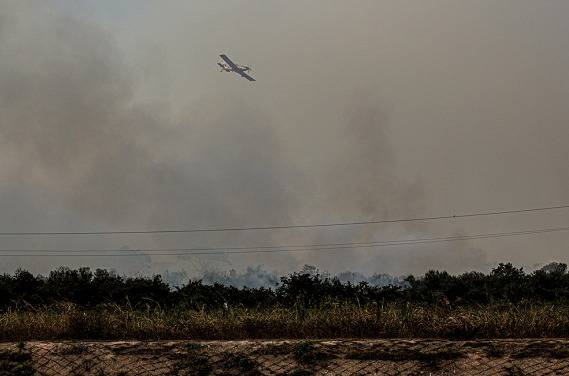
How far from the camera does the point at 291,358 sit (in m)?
16.4

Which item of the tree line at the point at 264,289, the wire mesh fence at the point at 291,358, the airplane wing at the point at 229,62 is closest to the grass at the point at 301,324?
the wire mesh fence at the point at 291,358

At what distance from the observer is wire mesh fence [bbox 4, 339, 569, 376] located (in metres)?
15.6

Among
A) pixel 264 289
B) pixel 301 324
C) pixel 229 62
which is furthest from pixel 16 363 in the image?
pixel 229 62

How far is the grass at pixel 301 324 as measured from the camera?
60.7 ft

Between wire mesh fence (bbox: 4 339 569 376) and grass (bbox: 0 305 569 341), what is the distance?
195cm

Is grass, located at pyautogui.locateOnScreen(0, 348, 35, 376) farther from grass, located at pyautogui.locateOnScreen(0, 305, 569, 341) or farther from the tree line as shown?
the tree line

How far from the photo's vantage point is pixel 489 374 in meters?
15.3

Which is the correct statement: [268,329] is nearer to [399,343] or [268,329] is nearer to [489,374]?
[399,343]

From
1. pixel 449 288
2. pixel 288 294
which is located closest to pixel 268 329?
pixel 288 294

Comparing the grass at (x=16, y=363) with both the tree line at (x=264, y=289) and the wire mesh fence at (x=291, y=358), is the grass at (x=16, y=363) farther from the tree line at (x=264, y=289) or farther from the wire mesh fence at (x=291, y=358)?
the tree line at (x=264, y=289)

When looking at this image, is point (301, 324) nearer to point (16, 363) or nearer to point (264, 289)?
point (16, 363)

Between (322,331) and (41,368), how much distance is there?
22.9 feet

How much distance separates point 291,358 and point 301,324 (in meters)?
3.04

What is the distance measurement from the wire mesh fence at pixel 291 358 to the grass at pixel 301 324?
6.41 feet
